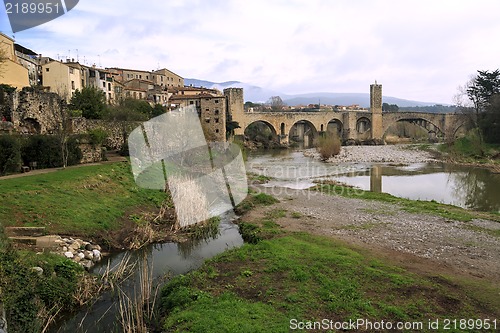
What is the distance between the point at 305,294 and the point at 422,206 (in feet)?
40.6

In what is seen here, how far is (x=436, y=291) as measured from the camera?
8.37 metres

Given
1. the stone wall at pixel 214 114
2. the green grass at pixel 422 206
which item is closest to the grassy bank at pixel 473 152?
the green grass at pixel 422 206

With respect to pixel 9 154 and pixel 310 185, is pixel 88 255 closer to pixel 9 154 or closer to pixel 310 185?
pixel 9 154

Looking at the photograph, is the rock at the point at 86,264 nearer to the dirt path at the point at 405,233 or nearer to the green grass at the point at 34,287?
the green grass at the point at 34,287

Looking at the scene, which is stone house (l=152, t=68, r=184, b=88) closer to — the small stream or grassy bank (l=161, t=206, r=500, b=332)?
the small stream

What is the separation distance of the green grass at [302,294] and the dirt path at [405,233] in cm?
125

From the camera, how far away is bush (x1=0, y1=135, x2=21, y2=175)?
16.6 m

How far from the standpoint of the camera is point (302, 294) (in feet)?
27.2

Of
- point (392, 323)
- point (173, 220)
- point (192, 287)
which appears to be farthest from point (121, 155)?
point (392, 323)

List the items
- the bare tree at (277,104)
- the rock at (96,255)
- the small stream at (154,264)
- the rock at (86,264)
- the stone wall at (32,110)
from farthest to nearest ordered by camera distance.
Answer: the bare tree at (277,104)
the stone wall at (32,110)
the rock at (96,255)
the rock at (86,264)
the small stream at (154,264)

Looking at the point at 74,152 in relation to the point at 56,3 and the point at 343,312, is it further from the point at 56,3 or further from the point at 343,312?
the point at 343,312

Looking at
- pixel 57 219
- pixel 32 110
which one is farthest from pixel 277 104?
pixel 57 219

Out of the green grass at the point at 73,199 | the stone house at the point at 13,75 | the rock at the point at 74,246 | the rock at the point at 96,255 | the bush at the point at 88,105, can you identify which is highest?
the stone house at the point at 13,75

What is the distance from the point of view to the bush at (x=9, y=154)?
1656cm
